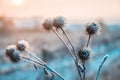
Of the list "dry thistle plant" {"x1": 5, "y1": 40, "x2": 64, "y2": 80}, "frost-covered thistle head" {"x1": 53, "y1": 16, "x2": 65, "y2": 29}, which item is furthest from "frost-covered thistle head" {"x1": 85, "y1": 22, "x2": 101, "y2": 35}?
"dry thistle plant" {"x1": 5, "y1": 40, "x2": 64, "y2": 80}

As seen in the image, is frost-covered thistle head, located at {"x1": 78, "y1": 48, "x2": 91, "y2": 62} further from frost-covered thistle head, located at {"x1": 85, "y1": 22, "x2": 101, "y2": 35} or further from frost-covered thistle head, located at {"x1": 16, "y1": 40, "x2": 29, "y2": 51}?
frost-covered thistle head, located at {"x1": 16, "y1": 40, "x2": 29, "y2": 51}

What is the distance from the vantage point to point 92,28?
3.15 meters

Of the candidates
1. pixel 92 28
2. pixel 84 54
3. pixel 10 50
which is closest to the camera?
pixel 84 54

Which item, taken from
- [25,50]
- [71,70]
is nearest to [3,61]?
[71,70]

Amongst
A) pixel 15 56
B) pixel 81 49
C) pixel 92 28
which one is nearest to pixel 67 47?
pixel 81 49

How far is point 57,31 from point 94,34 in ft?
0.83

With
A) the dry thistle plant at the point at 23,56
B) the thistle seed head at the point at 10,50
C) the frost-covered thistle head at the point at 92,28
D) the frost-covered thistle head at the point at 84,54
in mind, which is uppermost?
the thistle seed head at the point at 10,50

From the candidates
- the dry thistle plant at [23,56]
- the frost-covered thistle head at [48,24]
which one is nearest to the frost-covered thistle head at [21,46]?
the dry thistle plant at [23,56]

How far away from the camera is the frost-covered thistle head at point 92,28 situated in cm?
315

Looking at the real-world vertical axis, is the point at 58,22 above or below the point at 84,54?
above

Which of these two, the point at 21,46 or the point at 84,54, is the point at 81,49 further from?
the point at 21,46

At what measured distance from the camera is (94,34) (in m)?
3.16

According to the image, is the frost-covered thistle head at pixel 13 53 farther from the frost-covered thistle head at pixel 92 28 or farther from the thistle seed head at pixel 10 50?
the frost-covered thistle head at pixel 92 28

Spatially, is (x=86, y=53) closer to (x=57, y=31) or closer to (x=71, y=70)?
(x=57, y=31)
